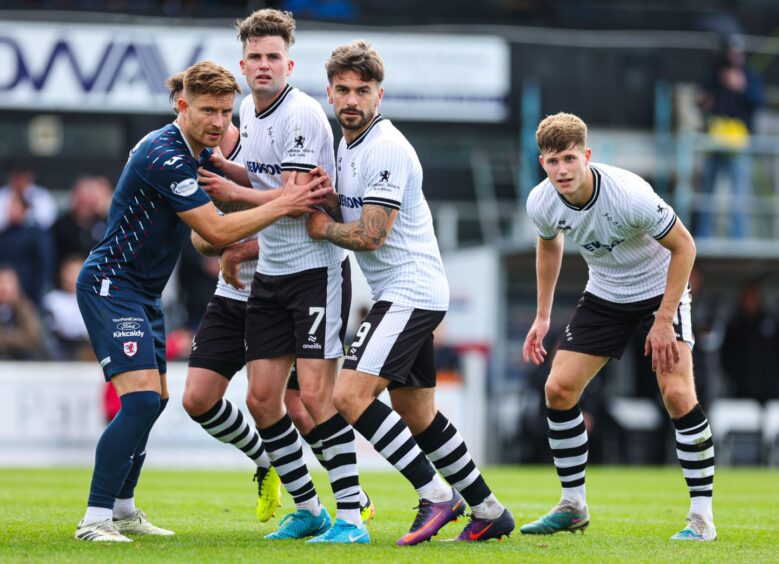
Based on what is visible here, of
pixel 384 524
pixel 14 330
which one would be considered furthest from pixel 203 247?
pixel 14 330

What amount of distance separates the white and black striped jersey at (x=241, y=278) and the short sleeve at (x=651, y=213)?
233 cm

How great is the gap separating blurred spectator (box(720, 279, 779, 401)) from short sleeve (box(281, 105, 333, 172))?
14279 mm

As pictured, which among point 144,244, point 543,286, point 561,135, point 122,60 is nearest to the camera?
point 144,244

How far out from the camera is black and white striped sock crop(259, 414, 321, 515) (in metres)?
8.04

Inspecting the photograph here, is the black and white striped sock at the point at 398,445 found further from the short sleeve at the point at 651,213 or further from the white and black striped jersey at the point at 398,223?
the short sleeve at the point at 651,213

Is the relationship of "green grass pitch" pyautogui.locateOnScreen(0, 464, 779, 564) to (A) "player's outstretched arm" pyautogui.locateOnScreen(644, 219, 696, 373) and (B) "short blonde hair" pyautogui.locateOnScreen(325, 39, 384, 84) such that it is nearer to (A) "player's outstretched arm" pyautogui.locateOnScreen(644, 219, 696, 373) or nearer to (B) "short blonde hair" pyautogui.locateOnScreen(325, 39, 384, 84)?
(A) "player's outstretched arm" pyautogui.locateOnScreen(644, 219, 696, 373)

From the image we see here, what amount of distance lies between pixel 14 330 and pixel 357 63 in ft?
38.9

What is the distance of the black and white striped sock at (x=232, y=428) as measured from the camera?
333 inches

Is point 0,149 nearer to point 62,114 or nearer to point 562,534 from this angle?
point 62,114

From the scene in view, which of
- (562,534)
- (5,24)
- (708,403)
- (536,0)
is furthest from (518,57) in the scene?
(562,534)

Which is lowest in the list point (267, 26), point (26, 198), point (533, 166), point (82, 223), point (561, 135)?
point (561, 135)

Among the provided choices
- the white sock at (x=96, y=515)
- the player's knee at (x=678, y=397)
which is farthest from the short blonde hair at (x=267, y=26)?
the player's knee at (x=678, y=397)

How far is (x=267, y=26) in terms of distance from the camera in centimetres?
777

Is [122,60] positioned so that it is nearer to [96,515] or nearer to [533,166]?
[533,166]
